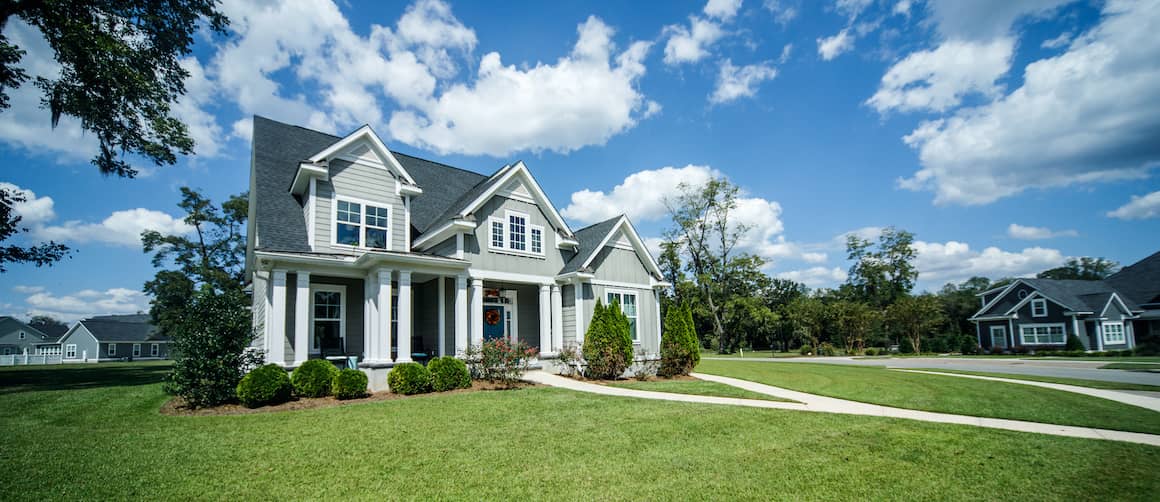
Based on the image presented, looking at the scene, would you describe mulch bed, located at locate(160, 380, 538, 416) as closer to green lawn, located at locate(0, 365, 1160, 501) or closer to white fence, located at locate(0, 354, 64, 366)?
green lawn, located at locate(0, 365, 1160, 501)

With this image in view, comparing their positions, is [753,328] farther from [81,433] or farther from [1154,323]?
[81,433]

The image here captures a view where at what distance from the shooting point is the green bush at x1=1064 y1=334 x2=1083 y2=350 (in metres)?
34.4

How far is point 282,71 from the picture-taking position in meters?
15.3

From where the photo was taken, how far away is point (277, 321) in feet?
41.2

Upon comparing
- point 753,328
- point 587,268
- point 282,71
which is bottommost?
point 753,328

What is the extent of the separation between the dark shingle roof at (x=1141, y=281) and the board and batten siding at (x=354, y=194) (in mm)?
53379

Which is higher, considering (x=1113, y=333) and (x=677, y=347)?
(x=677, y=347)

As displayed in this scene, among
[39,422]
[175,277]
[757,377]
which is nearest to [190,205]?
[175,277]

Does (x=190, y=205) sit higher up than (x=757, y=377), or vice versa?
(x=190, y=205)

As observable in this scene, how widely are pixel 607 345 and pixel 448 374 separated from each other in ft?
15.8

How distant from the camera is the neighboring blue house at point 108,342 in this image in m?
61.6

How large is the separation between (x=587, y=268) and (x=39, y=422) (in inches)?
515

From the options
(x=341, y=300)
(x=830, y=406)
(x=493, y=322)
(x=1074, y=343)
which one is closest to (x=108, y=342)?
(x=341, y=300)

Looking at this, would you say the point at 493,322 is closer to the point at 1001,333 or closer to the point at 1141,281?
the point at 1001,333
